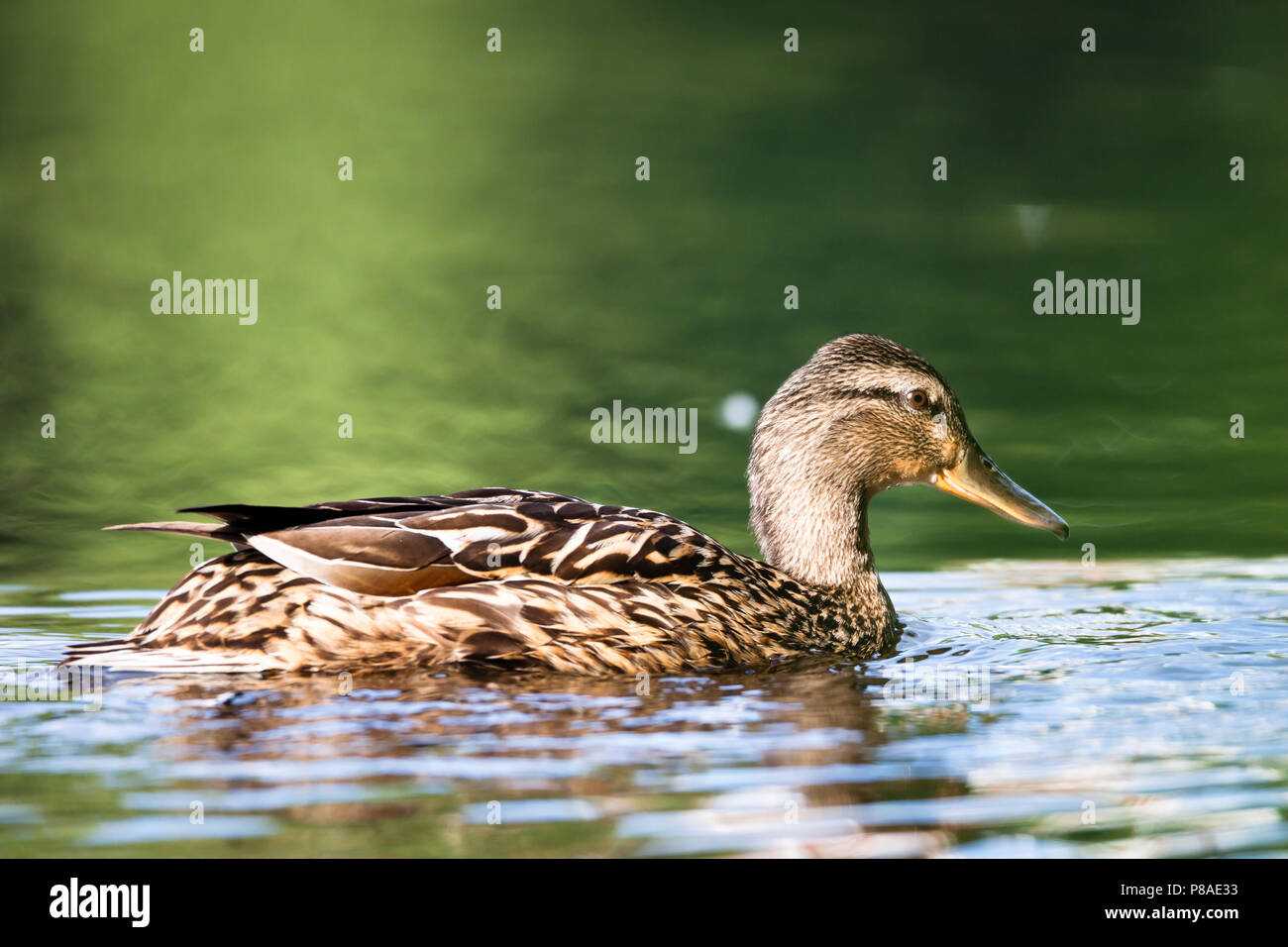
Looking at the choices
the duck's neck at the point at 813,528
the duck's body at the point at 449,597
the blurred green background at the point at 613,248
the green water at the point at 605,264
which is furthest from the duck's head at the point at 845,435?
the blurred green background at the point at 613,248

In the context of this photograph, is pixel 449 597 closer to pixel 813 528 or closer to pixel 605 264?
pixel 813 528

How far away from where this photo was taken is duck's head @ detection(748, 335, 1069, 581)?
8633 mm

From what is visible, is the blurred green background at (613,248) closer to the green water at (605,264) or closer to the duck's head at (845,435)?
the green water at (605,264)

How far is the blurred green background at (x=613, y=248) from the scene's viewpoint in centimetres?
1149

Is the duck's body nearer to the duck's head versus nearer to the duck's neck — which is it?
the duck's neck

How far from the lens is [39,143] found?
17.5 meters

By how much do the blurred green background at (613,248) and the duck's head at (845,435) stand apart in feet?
5.47

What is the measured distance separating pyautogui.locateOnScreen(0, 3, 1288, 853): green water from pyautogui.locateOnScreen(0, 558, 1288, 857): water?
0.07 metres

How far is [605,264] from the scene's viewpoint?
1505 centimetres

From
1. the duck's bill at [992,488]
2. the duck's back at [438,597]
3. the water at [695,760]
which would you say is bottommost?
the water at [695,760]

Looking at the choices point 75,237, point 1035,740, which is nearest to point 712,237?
point 75,237

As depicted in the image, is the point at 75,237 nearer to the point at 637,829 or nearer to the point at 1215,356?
the point at 1215,356

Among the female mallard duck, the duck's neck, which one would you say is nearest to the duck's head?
the duck's neck

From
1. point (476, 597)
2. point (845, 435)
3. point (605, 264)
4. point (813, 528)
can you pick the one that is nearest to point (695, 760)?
point (476, 597)
